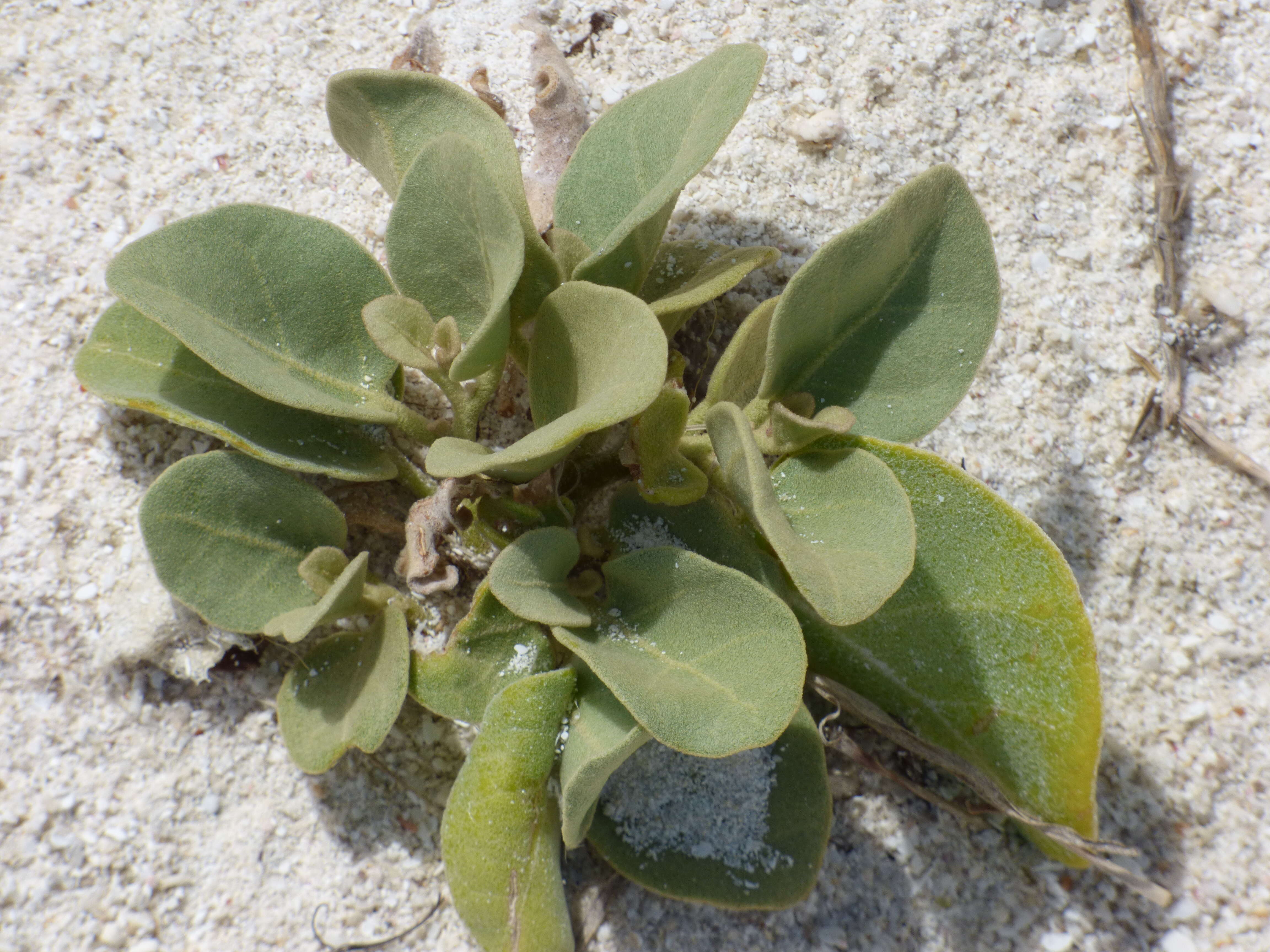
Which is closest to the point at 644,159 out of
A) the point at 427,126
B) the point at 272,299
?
the point at 427,126

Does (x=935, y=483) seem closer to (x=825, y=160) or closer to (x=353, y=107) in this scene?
(x=825, y=160)

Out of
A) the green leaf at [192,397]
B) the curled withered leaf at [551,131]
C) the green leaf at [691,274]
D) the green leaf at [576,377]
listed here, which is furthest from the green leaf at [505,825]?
the curled withered leaf at [551,131]

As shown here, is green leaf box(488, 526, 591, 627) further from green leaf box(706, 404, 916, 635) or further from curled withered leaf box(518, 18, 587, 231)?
curled withered leaf box(518, 18, 587, 231)

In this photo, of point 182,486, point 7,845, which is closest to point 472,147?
point 182,486

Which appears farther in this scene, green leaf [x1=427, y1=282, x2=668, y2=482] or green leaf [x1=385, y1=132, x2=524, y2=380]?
green leaf [x1=385, y1=132, x2=524, y2=380]

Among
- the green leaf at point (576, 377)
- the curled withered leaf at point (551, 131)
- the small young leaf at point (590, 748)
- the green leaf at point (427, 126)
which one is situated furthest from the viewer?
the curled withered leaf at point (551, 131)

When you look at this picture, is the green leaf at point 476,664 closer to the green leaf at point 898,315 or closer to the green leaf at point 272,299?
the green leaf at point 272,299

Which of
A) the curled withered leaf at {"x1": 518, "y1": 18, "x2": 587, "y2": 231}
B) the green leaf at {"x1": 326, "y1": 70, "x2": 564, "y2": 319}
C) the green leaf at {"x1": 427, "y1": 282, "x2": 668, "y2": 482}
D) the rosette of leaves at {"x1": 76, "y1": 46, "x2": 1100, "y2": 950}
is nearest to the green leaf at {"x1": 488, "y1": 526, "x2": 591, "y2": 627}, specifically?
the rosette of leaves at {"x1": 76, "y1": 46, "x2": 1100, "y2": 950}
